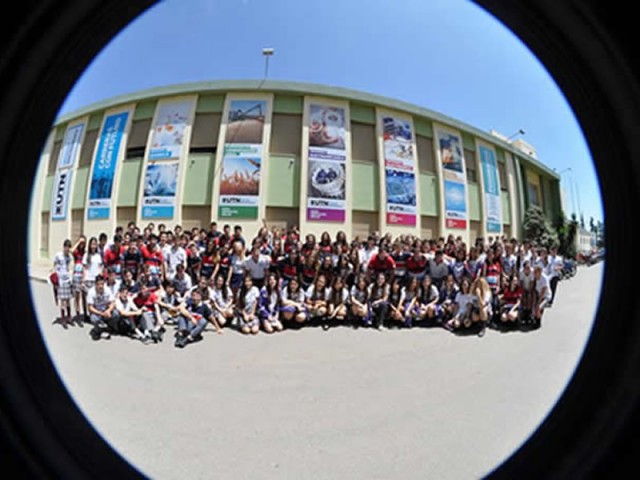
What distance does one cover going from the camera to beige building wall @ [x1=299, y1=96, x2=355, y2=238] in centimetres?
1135

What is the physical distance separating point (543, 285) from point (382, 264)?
290cm

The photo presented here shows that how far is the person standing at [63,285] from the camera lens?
496 cm

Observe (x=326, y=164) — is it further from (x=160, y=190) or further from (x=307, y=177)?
(x=160, y=190)

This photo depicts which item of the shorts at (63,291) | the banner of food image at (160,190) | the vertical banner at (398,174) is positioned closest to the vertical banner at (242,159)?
the banner of food image at (160,190)

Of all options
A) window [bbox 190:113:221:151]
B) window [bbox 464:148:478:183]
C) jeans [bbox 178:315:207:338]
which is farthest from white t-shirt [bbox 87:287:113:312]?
window [bbox 464:148:478:183]

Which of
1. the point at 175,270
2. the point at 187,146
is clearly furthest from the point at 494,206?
the point at 187,146

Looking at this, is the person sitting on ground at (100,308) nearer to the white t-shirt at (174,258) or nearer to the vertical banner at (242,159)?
the white t-shirt at (174,258)

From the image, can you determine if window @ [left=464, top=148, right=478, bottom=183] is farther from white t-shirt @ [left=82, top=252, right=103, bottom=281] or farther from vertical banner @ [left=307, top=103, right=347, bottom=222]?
white t-shirt @ [left=82, top=252, right=103, bottom=281]

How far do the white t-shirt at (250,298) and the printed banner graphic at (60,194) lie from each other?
400 cm

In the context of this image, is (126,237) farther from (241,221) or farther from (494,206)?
(494,206)

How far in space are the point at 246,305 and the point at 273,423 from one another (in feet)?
12.0

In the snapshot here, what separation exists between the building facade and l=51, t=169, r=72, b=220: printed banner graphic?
192cm

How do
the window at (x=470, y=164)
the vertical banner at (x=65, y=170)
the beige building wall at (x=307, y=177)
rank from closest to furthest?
the vertical banner at (x=65, y=170)
the window at (x=470, y=164)
the beige building wall at (x=307, y=177)

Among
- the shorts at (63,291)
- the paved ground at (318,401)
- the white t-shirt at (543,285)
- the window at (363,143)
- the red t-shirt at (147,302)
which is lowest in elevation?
the paved ground at (318,401)
